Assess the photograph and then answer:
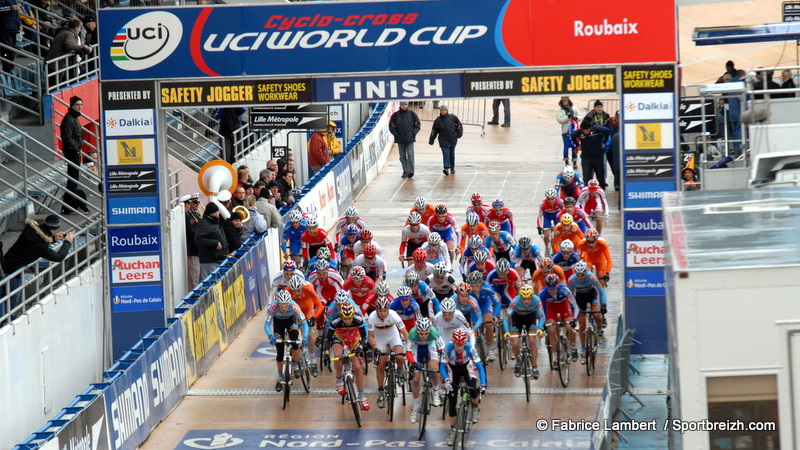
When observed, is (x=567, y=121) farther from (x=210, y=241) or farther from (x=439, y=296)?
(x=439, y=296)

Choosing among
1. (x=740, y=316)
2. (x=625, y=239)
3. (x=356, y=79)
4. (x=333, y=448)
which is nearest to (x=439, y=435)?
(x=333, y=448)

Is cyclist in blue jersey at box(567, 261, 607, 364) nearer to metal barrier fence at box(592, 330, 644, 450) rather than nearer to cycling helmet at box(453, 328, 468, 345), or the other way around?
metal barrier fence at box(592, 330, 644, 450)

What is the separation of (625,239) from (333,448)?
5251 mm

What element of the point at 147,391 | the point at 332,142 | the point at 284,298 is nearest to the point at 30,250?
the point at 147,391

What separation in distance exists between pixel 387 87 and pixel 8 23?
904cm

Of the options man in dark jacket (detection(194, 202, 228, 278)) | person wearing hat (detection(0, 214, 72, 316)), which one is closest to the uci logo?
person wearing hat (detection(0, 214, 72, 316))

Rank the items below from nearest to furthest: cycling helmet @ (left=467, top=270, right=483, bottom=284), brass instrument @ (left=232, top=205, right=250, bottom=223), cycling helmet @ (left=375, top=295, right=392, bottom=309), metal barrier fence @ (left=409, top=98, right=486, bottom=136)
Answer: cycling helmet @ (left=375, top=295, right=392, bottom=309) → cycling helmet @ (left=467, top=270, right=483, bottom=284) → brass instrument @ (left=232, top=205, right=250, bottom=223) → metal barrier fence @ (left=409, top=98, right=486, bottom=136)

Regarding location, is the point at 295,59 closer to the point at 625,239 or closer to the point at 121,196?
the point at 121,196

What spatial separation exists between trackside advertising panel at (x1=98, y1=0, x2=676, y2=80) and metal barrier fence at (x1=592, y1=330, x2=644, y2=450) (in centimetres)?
402

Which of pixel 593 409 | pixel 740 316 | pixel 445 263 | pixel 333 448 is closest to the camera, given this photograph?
pixel 740 316

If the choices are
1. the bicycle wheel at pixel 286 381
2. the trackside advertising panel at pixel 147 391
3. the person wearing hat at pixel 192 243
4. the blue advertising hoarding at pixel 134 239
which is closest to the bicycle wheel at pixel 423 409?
the bicycle wheel at pixel 286 381

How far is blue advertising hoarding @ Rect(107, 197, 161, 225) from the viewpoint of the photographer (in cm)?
1778

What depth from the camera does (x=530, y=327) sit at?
17312 mm

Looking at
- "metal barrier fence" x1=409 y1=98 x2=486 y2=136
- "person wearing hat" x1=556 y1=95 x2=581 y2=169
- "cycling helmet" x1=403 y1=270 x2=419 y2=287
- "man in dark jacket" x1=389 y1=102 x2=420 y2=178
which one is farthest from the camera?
"metal barrier fence" x1=409 y1=98 x2=486 y2=136
